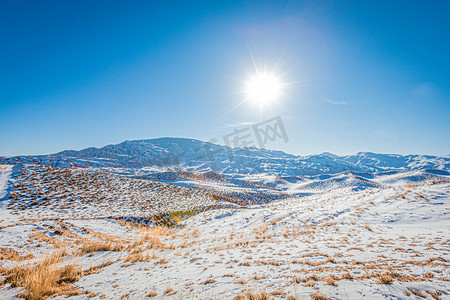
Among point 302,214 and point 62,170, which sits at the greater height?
point 62,170

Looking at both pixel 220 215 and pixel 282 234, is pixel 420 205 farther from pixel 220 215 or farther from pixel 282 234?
pixel 220 215

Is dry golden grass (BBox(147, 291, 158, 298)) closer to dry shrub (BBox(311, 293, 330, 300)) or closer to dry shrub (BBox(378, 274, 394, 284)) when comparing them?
dry shrub (BBox(311, 293, 330, 300))

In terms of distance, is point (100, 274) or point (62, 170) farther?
point (62, 170)

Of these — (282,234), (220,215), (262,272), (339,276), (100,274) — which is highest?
(339,276)

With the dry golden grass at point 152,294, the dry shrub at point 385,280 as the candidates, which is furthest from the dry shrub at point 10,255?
the dry shrub at point 385,280

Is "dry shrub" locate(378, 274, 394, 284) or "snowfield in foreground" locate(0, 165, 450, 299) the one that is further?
"snowfield in foreground" locate(0, 165, 450, 299)

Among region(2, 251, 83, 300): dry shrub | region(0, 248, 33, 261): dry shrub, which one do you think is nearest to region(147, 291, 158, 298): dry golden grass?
region(2, 251, 83, 300): dry shrub

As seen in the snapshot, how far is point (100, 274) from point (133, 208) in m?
16.4

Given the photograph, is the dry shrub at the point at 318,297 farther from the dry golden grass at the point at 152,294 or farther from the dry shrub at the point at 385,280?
the dry golden grass at the point at 152,294

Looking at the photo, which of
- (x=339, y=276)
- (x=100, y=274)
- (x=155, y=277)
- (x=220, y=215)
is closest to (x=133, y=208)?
(x=220, y=215)

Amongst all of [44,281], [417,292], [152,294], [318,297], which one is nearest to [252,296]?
[318,297]

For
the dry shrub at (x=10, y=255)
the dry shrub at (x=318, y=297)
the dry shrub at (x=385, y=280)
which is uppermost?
the dry shrub at (x=385, y=280)

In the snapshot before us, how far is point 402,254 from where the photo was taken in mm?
5629

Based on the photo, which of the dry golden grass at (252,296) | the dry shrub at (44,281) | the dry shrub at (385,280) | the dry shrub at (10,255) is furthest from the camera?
the dry shrub at (10,255)
